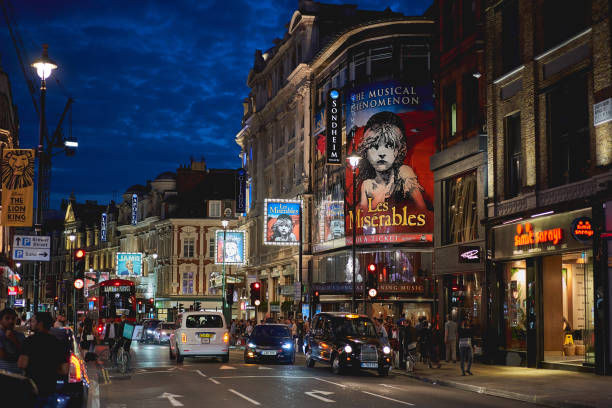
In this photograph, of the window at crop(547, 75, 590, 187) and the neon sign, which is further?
the neon sign

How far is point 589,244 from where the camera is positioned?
23.7 meters

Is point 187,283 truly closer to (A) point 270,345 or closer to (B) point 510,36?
(A) point 270,345

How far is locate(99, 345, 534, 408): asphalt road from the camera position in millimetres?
16906

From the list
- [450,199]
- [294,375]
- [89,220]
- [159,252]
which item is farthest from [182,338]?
[89,220]

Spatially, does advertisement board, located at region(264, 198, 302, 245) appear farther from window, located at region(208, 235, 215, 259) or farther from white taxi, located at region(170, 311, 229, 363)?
window, located at region(208, 235, 215, 259)

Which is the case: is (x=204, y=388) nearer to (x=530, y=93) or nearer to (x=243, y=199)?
(x=530, y=93)

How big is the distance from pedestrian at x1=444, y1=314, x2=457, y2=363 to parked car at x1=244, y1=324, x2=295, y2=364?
18.0ft

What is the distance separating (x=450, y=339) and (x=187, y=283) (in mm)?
62617

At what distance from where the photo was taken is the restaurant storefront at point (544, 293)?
24.8 metres

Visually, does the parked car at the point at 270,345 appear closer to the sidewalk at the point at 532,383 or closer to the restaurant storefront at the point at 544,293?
the sidewalk at the point at 532,383

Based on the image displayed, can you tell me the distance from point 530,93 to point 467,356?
885 centimetres

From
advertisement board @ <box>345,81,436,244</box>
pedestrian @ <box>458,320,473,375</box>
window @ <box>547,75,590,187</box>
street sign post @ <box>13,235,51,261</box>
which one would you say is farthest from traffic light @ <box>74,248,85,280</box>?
advertisement board @ <box>345,81,436,244</box>

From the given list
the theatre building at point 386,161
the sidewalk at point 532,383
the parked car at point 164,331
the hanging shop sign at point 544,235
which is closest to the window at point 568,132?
the hanging shop sign at point 544,235

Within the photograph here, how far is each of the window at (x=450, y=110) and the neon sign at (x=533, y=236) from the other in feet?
25.5
